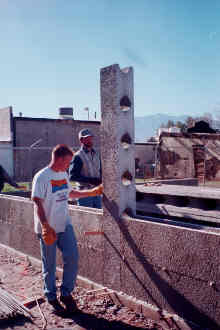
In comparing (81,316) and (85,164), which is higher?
(85,164)

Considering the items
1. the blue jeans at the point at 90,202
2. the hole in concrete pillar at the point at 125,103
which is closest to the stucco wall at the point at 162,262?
the blue jeans at the point at 90,202

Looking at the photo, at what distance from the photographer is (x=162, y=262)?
402 centimetres

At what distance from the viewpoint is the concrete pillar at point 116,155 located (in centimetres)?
446

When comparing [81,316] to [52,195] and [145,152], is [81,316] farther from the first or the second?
[145,152]

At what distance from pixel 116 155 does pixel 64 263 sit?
1.47 m

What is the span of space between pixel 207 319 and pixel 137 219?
134 centimetres

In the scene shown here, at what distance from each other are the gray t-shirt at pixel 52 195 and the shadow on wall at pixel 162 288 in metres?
0.58

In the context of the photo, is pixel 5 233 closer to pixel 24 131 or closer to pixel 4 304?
pixel 4 304

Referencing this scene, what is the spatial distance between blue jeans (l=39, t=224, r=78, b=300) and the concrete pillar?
0.51 m

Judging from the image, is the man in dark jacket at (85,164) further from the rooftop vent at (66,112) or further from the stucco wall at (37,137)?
the rooftop vent at (66,112)

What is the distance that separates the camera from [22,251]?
262 inches

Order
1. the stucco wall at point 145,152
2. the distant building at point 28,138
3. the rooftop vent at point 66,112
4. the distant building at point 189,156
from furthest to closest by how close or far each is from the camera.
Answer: the rooftop vent at point 66,112, the stucco wall at point 145,152, the distant building at point 28,138, the distant building at point 189,156

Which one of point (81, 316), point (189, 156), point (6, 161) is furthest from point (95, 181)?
point (6, 161)

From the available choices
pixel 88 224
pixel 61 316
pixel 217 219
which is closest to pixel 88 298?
pixel 61 316
